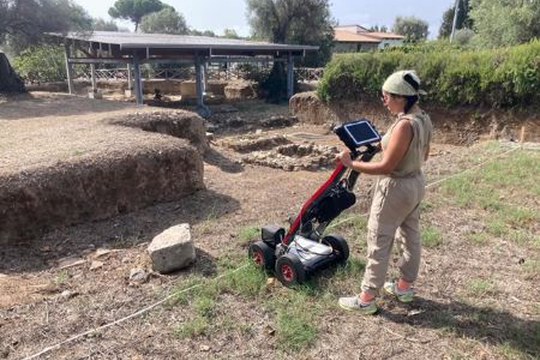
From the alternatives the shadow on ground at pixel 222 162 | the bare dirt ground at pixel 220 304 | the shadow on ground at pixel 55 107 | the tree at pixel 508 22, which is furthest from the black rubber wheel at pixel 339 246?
the tree at pixel 508 22

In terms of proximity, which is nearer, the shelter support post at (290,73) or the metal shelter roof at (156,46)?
the metal shelter roof at (156,46)

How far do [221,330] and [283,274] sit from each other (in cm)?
69

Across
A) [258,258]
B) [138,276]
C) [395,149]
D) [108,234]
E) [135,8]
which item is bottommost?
[108,234]

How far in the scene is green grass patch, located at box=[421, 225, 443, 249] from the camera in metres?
4.35

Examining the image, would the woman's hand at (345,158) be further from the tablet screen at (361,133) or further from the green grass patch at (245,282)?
the green grass patch at (245,282)

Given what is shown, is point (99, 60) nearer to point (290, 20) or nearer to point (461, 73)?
point (461, 73)

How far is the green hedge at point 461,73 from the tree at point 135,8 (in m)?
69.4

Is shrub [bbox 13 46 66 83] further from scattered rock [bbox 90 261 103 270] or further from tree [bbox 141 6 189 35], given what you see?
scattered rock [bbox 90 261 103 270]

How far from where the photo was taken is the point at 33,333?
2992 mm

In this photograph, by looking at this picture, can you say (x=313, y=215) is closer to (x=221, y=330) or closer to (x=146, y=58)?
(x=221, y=330)

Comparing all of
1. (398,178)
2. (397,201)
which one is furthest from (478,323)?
(398,178)

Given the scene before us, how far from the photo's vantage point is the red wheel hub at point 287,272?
337 centimetres

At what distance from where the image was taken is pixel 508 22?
1672 centimetres

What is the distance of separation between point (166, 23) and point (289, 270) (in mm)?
47320
